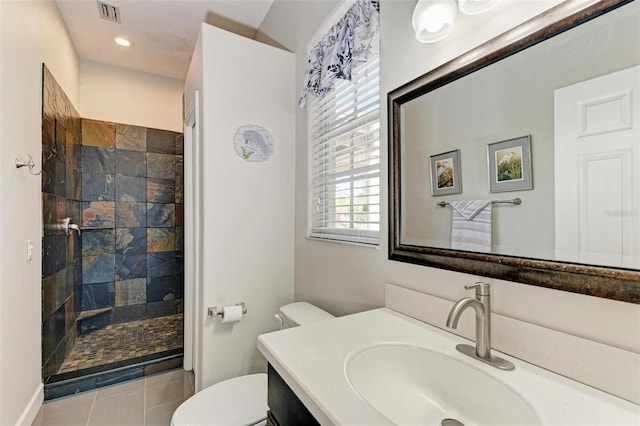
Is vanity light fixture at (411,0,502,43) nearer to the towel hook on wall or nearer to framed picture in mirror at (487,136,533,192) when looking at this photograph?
framed picture in mirror at (487,136,533,192)

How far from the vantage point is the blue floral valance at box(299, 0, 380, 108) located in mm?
1282

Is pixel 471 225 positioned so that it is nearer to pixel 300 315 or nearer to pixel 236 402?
pixel 300 315

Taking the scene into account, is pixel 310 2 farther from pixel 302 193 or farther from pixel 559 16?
pixel 559 16

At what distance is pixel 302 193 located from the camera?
1.90m

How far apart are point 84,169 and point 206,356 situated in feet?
8.12

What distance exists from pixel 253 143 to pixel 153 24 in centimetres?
159

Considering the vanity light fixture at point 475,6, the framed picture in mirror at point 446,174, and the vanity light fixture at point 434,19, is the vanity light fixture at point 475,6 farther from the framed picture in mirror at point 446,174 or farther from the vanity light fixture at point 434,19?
the framed picture in mirror at point 446,174

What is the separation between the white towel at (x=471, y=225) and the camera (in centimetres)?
86

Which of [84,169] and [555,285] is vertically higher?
[84,169]

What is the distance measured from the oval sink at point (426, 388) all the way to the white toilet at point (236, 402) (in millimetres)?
584

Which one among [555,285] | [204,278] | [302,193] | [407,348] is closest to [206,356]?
[204,278]

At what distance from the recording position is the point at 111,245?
3141mm

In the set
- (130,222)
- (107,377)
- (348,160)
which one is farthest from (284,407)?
(130,222)

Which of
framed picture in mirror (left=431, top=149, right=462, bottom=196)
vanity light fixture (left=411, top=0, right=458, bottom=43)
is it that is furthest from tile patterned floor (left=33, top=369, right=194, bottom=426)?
vanity light fixture (left=411, top=0, right=458, bottom=43)
